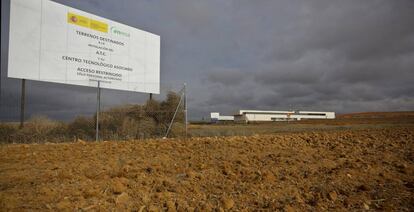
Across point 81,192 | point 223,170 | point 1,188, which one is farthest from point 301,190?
point 1,188

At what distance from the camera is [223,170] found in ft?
15.5

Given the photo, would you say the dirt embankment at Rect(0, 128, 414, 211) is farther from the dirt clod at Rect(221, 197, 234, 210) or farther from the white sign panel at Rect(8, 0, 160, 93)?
the white sign panel at Rect(8, 0, 160, 93)

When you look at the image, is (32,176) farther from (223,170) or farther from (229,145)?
(229,145)

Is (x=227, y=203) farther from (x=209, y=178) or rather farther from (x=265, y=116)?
(x=265, y=116)

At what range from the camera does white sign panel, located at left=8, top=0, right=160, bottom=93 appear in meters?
10.7

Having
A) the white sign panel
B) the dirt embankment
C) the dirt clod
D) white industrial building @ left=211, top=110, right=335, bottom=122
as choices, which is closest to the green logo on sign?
the white sign panel

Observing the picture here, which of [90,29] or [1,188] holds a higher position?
[90,29]

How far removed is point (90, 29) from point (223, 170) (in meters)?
11.3

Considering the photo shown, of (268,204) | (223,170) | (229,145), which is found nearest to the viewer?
(268,204)

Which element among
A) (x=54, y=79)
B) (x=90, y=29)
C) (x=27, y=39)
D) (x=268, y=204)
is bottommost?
(x=268, y=204)

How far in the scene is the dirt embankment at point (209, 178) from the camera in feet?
10.6

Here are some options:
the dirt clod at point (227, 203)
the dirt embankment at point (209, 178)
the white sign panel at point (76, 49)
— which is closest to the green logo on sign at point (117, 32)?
the white sign panel at point (76, 49)

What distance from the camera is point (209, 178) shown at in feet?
14.1

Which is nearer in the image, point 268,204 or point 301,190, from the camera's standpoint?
point 268,204
